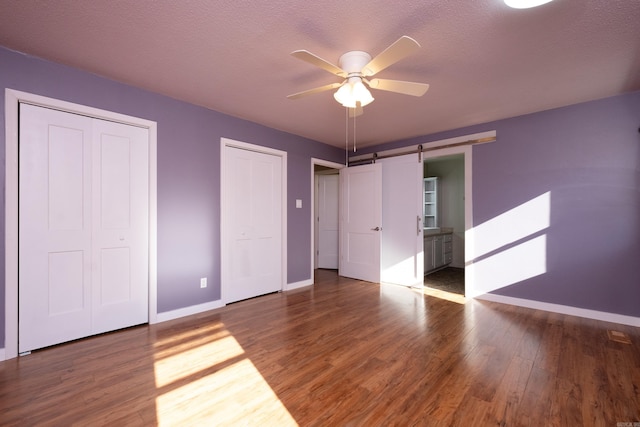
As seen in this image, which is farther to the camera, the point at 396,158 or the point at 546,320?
the point at 396,158

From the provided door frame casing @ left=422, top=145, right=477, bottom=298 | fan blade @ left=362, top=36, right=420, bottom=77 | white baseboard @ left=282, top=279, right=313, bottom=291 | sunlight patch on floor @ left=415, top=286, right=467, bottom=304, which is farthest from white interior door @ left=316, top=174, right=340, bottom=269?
fan blade @ left=362, top=36, right=420, bottom=77

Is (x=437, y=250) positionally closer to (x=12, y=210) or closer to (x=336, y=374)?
(x=336, y=374)

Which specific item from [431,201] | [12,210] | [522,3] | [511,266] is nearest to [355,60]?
[522,3]

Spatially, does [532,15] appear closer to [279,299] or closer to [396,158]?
[396,158]

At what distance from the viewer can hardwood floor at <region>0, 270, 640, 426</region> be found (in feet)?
5.45

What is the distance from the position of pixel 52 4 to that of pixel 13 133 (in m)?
1.17

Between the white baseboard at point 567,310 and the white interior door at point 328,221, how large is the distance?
9.78 feet

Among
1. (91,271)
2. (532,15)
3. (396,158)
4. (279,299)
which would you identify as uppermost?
(532,15)

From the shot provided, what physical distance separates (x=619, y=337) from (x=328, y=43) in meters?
3.82

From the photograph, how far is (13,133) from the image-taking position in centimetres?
228

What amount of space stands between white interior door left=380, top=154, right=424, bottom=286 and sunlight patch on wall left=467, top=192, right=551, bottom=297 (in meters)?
0.82

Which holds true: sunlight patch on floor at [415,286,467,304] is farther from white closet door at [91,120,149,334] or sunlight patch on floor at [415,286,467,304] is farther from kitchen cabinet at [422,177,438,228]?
white closet door at [91,120,149,334]

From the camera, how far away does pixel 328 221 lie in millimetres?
6219

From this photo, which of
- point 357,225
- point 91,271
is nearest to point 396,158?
point 357,225
